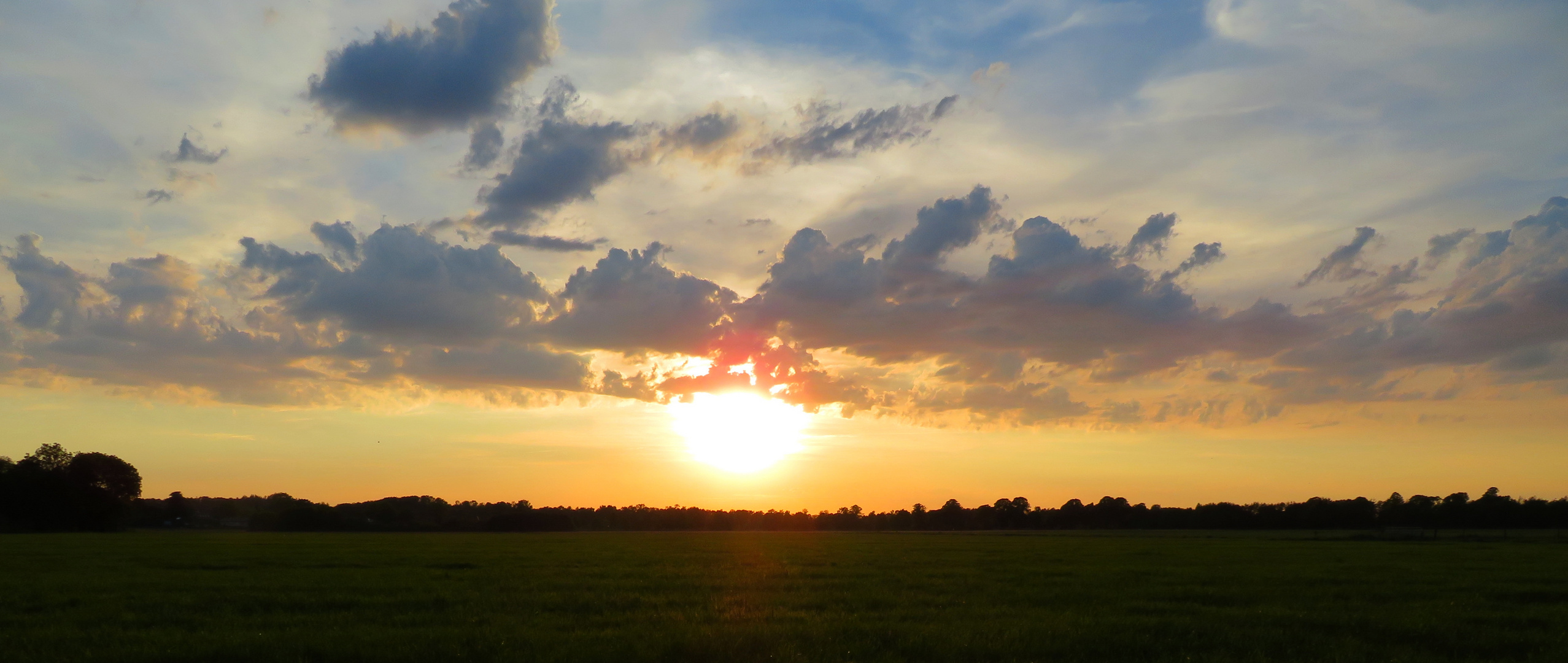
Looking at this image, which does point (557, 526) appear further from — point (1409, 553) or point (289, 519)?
point (1409, 553)

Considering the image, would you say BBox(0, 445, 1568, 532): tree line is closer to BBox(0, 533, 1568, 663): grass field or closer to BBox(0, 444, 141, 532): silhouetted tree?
BBox(0, 444, 141, 532): silhouetted tree

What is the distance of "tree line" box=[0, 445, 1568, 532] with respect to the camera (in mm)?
104875

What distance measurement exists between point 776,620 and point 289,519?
489 ft

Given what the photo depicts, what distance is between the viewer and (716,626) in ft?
42.6

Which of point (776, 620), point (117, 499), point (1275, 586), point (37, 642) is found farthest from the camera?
point (117, 499)

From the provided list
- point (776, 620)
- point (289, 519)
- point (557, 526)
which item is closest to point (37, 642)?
point (776, 620)

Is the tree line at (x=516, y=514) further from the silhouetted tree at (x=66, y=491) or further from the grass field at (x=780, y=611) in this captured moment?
the grass field at (x=780, y=611)

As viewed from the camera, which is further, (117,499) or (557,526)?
(557,526)

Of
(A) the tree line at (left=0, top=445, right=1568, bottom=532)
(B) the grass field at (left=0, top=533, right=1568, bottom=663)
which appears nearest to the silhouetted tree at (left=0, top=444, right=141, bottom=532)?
(A) the tree line at (left=0, top=445, right=1568, bottom=532)

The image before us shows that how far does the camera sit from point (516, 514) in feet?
511

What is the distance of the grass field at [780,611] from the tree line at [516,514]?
3849 inches

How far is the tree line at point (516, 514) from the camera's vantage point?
344ft

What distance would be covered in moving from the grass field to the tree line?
9777 centimetres

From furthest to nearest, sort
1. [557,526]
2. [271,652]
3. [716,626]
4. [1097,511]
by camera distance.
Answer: [1097,511]
[557,526]
[716,626]
[271,652]
